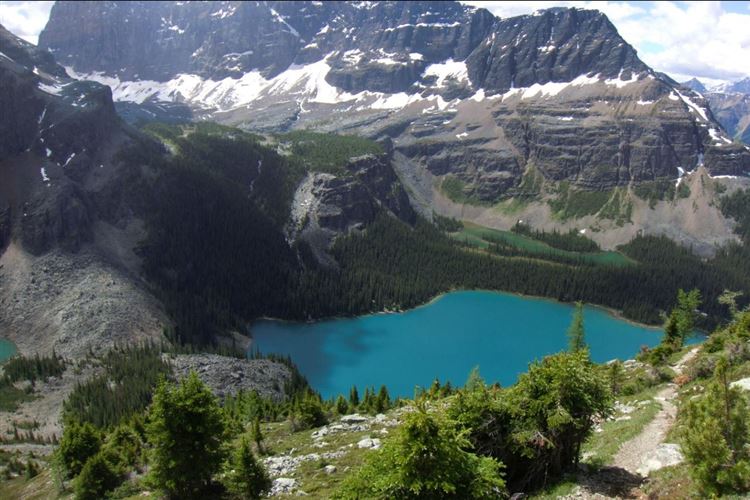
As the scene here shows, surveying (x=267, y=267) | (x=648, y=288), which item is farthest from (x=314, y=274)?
(x=648, y=288)

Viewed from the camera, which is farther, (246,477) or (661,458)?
(246,477)

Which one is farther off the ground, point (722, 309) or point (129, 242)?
point (129, 242)

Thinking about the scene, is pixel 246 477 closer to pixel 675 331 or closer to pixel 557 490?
pixel 557 490

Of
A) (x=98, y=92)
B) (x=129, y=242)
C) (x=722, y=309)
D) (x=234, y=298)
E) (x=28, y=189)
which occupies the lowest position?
(x=722, y=309)

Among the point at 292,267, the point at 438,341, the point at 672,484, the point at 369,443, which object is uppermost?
the point at 672,484

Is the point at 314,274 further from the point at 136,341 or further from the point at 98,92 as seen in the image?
the point at 98,92

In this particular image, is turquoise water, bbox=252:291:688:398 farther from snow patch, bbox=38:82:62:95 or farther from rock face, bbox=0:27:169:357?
snow patch, bbox=38:82:62:95

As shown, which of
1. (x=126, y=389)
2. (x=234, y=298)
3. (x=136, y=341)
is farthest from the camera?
(x=234, y=298)

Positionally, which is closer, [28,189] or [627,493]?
[627,493]

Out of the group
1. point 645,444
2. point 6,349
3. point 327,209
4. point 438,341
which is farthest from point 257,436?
point 327,209
